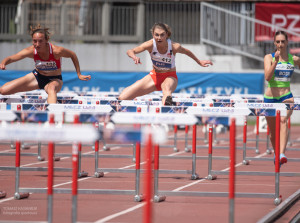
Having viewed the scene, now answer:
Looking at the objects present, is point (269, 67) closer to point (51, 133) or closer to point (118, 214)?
point (118, 214)

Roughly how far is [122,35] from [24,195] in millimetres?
19339

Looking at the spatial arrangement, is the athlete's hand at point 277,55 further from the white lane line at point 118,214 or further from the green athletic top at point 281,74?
the white lane line at point 118,214

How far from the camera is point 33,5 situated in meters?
27.3

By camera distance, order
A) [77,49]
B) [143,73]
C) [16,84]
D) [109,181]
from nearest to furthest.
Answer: [109,181], [16,84], [143,73], [77,49]

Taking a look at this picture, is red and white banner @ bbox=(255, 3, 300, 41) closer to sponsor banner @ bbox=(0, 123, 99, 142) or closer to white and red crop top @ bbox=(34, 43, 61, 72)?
white and red crop top @ bbox=(34, 43, 61, 72)

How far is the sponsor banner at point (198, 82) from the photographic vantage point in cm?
2539

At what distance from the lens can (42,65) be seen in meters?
10.8

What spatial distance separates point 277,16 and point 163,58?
1708cm

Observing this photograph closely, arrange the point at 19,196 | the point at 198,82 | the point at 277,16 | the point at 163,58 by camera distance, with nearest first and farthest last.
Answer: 1. the point at 19,196
2. the point at 163,58
3. the point at 198,82
4. the point at 277,16

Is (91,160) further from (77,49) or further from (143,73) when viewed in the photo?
Answer: (77,49)

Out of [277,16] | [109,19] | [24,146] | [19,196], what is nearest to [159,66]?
[19,196]

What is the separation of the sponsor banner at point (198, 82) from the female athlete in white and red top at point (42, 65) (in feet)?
46.7

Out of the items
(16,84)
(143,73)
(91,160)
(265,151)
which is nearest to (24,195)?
(16,84)

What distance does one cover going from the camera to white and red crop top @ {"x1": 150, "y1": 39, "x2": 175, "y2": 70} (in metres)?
10.3
